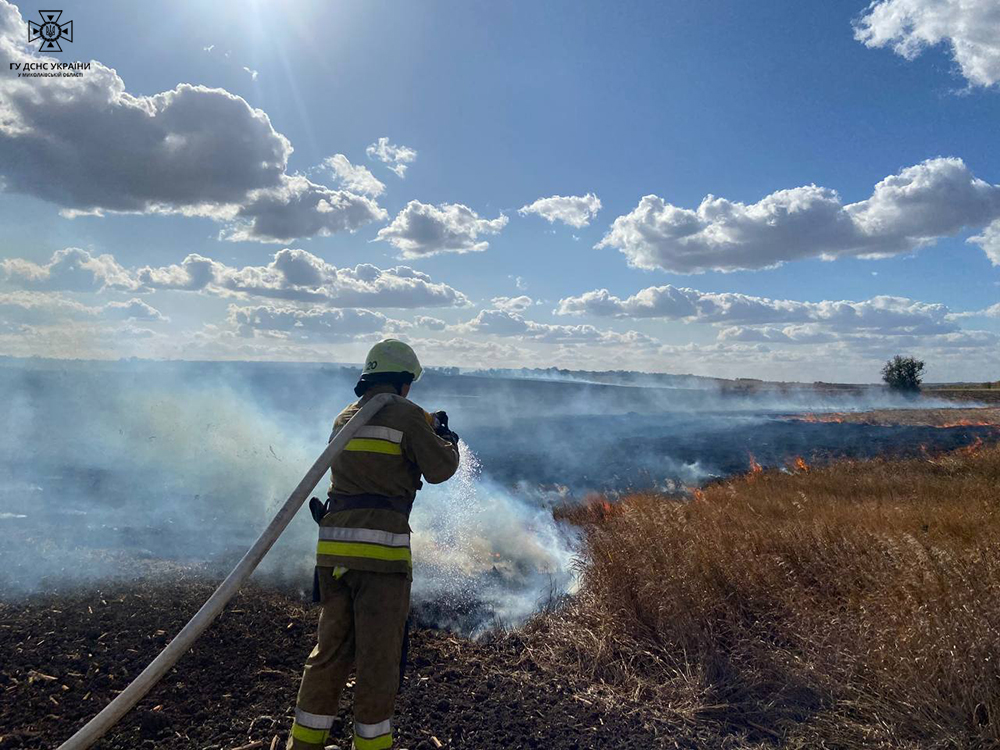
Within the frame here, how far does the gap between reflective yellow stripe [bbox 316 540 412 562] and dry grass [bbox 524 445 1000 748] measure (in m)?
2.20

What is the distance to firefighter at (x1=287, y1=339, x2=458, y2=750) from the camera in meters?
3.34

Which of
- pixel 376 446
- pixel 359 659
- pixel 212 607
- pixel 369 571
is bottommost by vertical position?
pixel 359 659

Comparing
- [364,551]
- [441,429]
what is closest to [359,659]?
[364,551]

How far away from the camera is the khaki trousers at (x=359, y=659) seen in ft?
10.9

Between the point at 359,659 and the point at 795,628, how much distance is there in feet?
11.2

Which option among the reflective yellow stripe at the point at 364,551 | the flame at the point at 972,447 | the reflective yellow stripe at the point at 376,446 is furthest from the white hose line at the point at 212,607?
the flame at the point at 972,447

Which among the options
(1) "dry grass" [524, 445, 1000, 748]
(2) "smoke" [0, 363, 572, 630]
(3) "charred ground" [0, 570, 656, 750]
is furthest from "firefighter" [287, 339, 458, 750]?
(2) "smoke" [0, 363, 572, 630]

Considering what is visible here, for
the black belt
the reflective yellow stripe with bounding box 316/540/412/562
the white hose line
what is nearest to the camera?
the white hose line

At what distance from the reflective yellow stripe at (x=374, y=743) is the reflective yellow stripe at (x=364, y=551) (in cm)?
92

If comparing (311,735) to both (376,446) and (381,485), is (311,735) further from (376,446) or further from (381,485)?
(376,446)

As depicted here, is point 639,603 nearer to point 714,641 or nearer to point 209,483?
point 714,641

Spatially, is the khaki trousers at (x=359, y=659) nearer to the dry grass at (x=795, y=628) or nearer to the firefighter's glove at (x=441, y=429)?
the firefighter's glove at (x=441, y=429)

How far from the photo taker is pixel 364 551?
343cm

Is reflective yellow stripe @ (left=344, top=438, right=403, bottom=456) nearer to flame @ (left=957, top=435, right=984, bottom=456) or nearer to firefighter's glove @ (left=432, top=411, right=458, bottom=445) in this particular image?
firefighter's glove @ (left=432, top=411, right=458, bottom=445)
